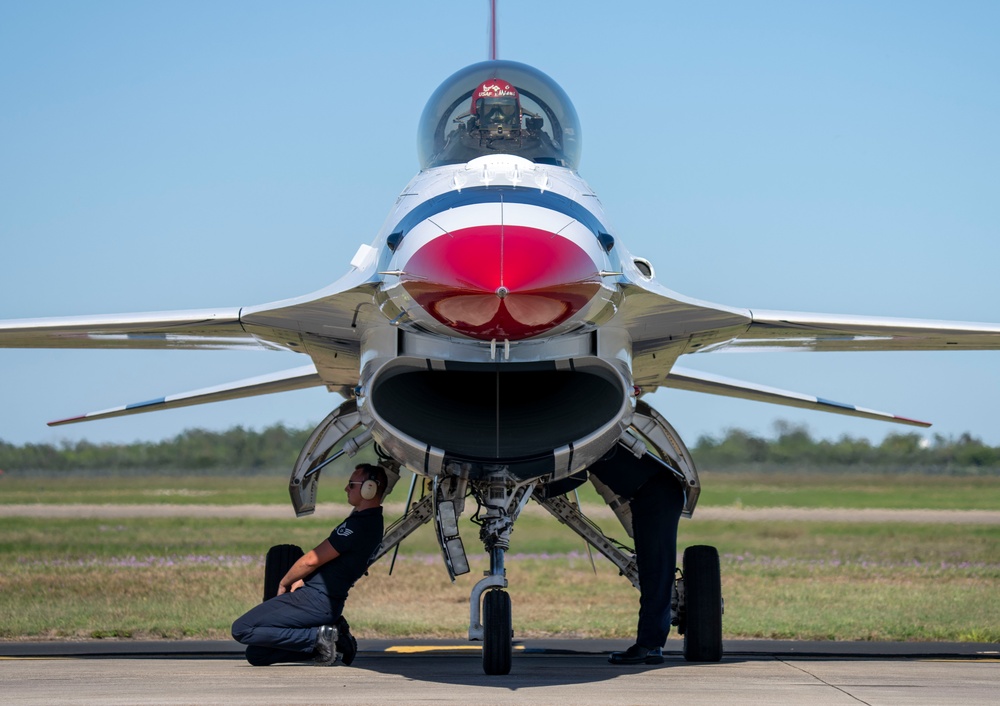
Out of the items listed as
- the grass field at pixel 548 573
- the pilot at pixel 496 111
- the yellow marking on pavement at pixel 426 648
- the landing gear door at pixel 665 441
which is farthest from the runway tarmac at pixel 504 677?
the pilot at pixel 496 111

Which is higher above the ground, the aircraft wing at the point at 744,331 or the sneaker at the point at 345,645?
the aircraft wing at the point at 744,331

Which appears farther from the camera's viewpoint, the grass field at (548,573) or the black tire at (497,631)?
the grass field at (548,573)

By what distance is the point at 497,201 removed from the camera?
23.1 ft

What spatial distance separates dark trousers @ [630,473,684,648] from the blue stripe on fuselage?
2.40m

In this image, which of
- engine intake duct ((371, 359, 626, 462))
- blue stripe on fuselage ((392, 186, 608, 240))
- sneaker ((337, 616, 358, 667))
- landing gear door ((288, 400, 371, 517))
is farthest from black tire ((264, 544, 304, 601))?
blue stripe on fuselage ((392, 186, 608, 240))

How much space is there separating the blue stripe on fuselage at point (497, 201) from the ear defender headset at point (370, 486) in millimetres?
1764

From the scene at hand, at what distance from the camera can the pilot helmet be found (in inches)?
339

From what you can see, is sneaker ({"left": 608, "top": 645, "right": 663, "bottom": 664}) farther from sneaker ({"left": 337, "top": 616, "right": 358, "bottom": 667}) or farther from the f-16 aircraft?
sneaker ({"left": 337, "top": 616, "right": 358, "bottom": 667})

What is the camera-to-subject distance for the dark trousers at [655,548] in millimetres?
8859

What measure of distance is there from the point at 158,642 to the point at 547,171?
16.6 ft

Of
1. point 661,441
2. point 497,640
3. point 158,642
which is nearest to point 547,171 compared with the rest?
point 661,441

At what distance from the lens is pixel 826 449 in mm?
25906

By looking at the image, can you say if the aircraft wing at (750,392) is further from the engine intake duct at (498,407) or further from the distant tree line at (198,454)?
the distant tree line at (198,454)

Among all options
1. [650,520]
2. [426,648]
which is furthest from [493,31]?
[426,648]
